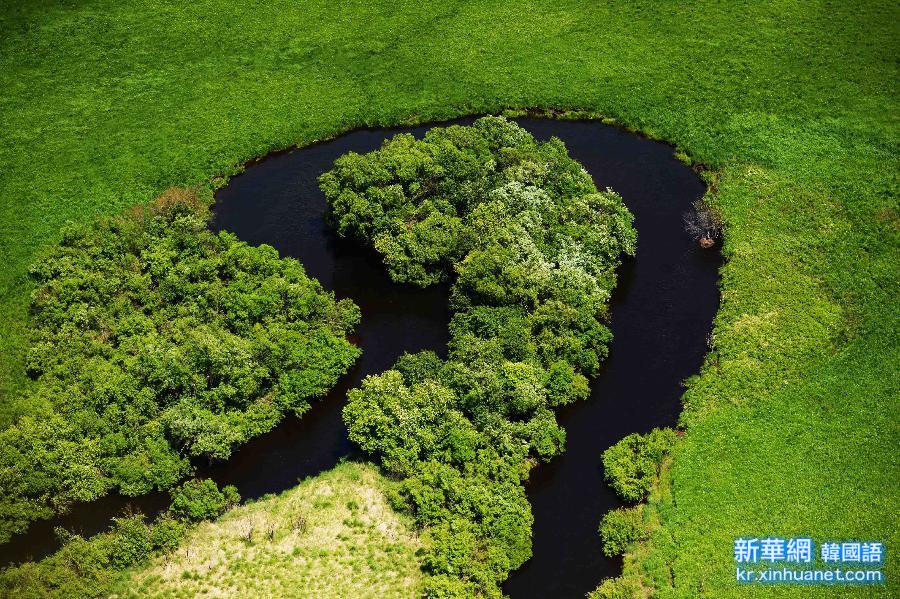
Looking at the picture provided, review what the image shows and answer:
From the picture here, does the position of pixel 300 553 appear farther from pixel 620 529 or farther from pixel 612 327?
pixel 612 327

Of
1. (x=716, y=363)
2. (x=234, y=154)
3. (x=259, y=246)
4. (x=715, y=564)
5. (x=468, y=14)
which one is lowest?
(x=715, y=564)

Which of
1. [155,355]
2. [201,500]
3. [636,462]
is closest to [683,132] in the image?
[636,462]

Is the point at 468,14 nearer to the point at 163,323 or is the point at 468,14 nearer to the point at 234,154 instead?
the point at 234,154

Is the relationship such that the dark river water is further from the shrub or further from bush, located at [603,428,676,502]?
the shrub

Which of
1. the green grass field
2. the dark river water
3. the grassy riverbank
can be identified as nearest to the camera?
the grassy riverbank

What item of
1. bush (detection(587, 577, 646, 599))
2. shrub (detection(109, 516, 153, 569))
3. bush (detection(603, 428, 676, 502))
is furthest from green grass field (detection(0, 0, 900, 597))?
shrub (detection(109, 516, 153, 569))

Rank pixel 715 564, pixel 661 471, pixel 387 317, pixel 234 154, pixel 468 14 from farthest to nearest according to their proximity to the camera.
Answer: pixel 468 14 < pixel 234 154 < pixel 387 317 < pixel 661 471 < pixel 715 564

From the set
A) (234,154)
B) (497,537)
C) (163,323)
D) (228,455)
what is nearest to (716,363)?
(497,537)
